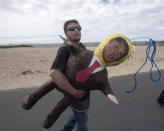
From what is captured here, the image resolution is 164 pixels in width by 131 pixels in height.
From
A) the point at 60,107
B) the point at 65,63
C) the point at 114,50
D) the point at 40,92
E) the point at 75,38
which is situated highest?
the point at 75,38

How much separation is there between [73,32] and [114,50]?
44 cm

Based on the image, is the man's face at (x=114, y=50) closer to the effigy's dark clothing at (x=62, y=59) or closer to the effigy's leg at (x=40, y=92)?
the effigy's dark clothing at (x=62, y=59)

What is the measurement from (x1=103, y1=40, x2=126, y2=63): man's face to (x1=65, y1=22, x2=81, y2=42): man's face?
1.04 ft

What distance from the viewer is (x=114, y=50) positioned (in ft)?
4.85

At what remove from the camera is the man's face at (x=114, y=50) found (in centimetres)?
148

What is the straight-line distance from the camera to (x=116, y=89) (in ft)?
14.8

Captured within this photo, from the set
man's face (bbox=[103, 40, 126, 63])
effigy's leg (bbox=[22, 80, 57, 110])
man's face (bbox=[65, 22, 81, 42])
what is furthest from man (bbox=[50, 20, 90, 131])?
man's face (bbox=[103, 40, 126, 63])

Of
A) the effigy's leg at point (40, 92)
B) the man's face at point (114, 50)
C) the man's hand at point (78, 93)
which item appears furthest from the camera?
the effigy's leg at point (40, 92)

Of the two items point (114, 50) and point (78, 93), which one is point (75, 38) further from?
point (78, 93)

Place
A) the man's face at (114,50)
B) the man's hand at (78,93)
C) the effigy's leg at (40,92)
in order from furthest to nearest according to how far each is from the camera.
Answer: the effigy's leg at (40,92) < the man's hand at (78,93) < the man's face at (114,50)

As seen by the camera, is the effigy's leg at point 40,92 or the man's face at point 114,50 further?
the effigy's leg at point 40,92

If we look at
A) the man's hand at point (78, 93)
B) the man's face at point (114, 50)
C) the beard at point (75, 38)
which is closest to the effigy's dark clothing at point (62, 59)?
the beard at point (75, 38)

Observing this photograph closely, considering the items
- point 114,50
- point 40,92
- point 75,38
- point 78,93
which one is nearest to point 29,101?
point 40,92

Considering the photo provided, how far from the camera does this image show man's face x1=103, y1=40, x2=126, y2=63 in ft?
4.86
